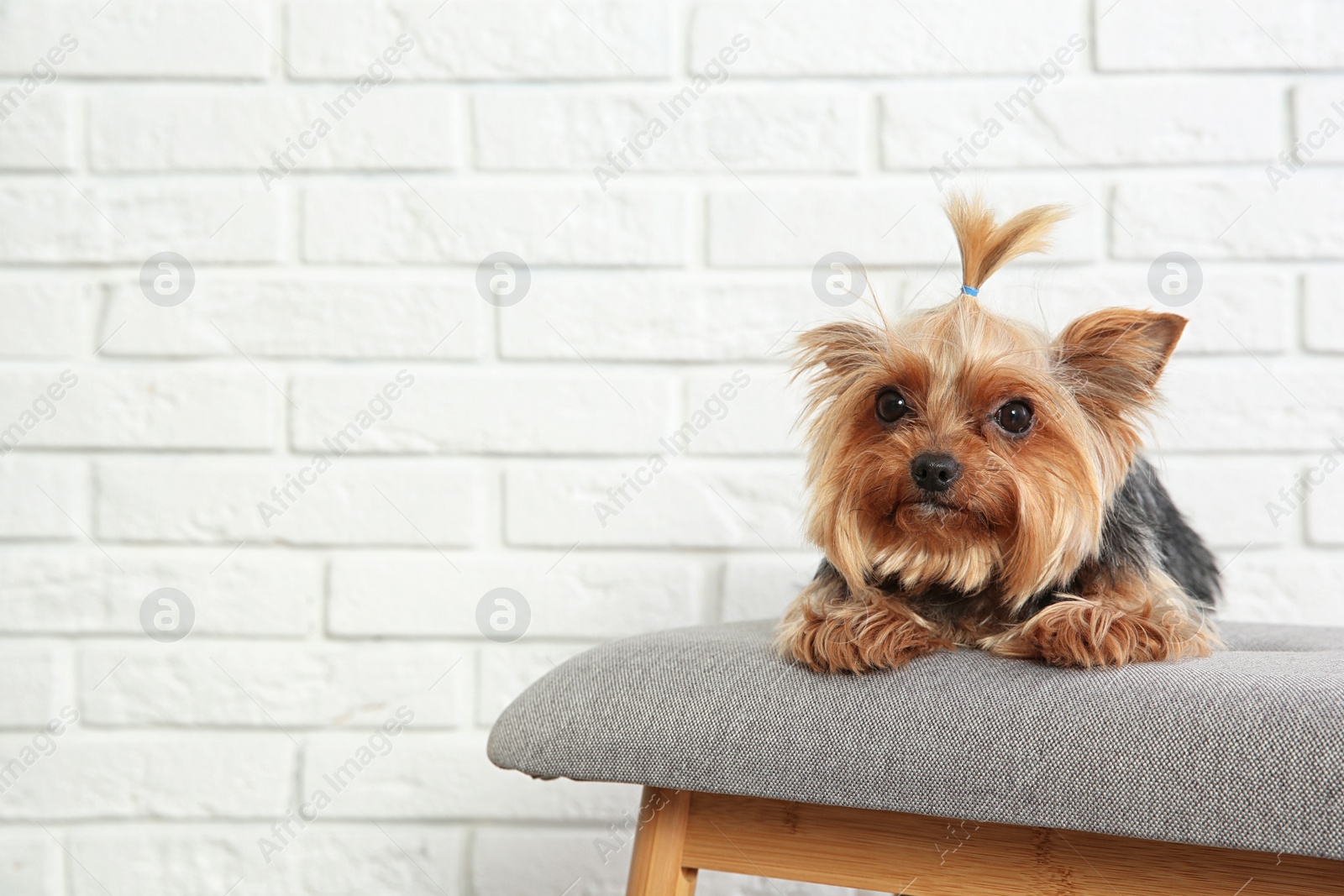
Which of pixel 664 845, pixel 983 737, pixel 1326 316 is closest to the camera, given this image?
pixel 983 737

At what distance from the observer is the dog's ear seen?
1111 millimetres

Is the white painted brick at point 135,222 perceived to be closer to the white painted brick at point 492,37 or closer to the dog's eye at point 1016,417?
the white painted brick at point 492,37

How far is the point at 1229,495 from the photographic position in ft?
5.28

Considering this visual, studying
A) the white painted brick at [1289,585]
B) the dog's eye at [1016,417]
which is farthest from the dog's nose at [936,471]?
the white painted brick at [1289,585]

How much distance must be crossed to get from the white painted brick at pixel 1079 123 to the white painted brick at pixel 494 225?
425mm

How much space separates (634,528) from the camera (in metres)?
1.67

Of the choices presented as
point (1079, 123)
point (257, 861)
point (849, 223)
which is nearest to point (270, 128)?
point (849, 223)

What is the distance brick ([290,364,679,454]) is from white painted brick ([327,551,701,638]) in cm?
19

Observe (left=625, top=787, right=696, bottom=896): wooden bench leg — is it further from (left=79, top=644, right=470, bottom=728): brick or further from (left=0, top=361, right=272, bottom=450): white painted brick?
(left=0, top=361, right=272, bottom=450): white painted brick

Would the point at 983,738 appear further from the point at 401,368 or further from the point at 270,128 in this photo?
the point at 270,128

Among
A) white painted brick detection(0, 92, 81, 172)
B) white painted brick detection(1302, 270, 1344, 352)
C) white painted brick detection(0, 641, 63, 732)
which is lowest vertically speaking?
white painted brick detection(0, 641, 63, 732)

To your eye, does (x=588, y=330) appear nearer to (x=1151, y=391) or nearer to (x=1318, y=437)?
A: (x=1151, y=391)

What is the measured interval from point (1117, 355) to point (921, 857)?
23.9 inches

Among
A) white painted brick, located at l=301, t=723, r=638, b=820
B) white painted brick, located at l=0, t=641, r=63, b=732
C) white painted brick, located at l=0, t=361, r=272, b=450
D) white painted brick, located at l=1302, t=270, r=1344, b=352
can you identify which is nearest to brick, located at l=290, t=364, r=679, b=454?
white painted brick, located at l=0, t=361, r=272, b=450
